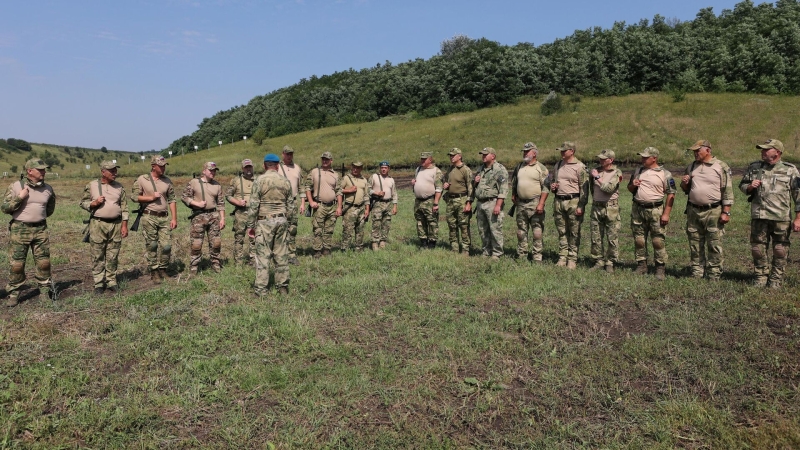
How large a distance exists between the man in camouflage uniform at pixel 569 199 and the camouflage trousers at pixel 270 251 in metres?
5.11

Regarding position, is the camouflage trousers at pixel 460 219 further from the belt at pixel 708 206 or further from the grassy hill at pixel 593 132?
the grassy hill at pixel 593 132

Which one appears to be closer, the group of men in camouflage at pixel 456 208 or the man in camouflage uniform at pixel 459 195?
the group of men in camouflage at pixel 456 208

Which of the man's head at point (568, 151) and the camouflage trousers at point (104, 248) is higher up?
the man's head at point (568, 151)

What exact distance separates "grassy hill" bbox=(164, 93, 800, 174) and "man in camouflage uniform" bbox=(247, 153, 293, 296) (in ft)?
86.1

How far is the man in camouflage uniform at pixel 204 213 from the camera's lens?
895cm

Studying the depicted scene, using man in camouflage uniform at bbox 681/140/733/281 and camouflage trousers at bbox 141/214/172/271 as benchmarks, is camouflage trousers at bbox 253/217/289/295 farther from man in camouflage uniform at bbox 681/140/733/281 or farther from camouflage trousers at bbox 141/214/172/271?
man in camouflage uniform at bbox 681/140/733/281

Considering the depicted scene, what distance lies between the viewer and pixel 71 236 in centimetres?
1310

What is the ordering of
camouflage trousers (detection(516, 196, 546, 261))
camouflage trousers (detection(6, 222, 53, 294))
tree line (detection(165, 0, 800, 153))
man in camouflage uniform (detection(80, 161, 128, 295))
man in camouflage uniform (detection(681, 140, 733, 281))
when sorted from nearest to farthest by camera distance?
camouflage trousers (detection(6, 222, 53, 294)), man in camouflage uniform (detection(681, 140, 733, 281)), man in camouflage uniform (detection(80, 161, 128, 295)), camouflage trousers (detection(516, 196, 546, 261)), tree line (detection(165, 0, 800, 153))

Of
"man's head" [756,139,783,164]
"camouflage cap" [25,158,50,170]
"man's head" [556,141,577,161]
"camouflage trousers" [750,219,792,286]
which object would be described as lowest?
"camouflage trousers" [750,219,792,286]

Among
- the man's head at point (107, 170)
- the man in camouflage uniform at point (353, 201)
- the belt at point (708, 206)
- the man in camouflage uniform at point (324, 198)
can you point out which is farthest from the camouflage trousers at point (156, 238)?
the belt at point (708, 206)

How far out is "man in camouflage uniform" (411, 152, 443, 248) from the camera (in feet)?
35.0

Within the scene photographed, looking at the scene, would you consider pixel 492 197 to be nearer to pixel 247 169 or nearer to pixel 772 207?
pixel 772 207

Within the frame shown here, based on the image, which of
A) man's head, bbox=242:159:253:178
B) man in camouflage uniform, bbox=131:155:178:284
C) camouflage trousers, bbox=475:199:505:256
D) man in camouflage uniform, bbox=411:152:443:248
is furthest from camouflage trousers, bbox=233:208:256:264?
camouflage trousers, bbox=475:199:505:256

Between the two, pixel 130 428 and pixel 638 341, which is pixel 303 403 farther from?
pixel 638 341
